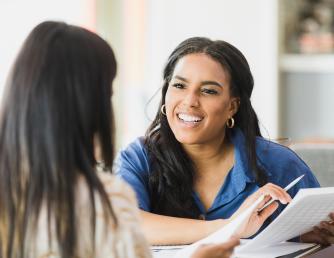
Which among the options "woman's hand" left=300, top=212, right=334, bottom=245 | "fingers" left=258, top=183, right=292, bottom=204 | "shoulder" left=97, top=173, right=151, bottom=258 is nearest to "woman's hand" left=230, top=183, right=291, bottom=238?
"fingers" left=258, top=183, right=292, bottom=204

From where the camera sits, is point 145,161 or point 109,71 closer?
point 109,71

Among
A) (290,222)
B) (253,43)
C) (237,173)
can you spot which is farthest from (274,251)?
(253,43)

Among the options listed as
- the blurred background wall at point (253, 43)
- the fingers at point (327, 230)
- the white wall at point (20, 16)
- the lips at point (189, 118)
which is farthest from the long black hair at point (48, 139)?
the blurred background wall at point (253, 43)

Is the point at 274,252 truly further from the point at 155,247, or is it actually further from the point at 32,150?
the point at 32,150

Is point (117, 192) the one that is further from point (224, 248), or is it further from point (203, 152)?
point (203, 152)

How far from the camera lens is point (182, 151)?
1989 mm

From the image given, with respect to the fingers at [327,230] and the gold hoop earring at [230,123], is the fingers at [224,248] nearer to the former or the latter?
the fingers at [327,230]

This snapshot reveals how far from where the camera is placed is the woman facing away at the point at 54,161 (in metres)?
1.04

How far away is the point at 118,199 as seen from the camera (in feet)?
3.56

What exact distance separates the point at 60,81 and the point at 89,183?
15cm

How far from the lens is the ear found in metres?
1.99

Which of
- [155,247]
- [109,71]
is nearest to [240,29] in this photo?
[155,247]

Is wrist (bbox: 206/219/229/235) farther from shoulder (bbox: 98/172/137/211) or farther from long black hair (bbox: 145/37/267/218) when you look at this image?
shoulder (bbox: 98/172/137/211)

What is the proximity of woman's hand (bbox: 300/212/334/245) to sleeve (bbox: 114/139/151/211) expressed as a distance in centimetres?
41
